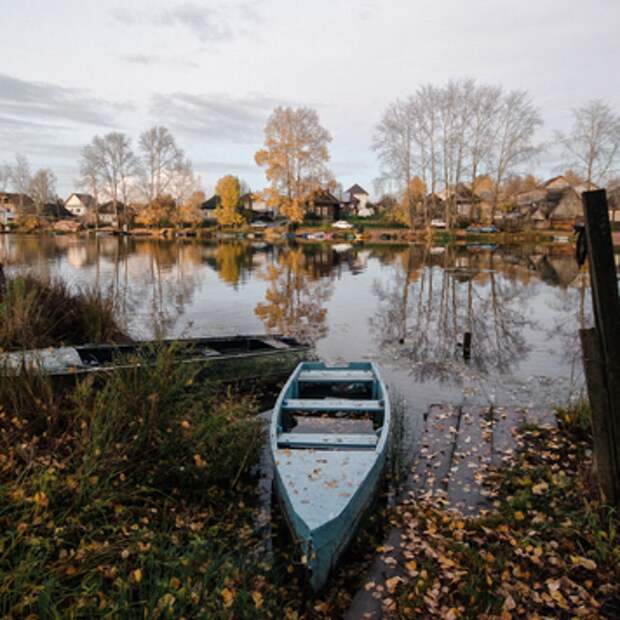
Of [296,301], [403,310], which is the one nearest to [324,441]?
[403,310]

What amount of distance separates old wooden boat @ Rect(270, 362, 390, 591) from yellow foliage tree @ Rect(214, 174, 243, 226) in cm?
7303

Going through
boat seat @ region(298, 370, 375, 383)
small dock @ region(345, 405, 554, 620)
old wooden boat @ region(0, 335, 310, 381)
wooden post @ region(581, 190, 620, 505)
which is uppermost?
wooden post @ region(581, 190, 620, 505)

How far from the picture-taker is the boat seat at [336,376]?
948 cm

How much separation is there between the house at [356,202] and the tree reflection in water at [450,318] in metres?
66.4

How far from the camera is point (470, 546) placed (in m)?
5.11

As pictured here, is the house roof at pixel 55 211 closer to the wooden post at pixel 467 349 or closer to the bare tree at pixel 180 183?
the bare tree at pixel 180 183

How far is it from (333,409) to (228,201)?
2938 inches

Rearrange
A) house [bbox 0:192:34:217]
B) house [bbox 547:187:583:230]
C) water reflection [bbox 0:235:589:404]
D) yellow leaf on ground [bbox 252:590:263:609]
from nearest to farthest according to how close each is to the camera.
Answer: yellow leaf on ground [bbox 252:590:263:609]
water reflection [bbox 0:235:589:404]
house [bbox 547:187:583:230]
house [bbox 0:192:34:217]

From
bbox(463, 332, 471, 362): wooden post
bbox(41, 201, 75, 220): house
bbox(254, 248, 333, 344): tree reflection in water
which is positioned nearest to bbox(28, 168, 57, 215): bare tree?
bbox(41, 201, 75, 220): house

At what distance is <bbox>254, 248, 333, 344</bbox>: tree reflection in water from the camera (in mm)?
17359

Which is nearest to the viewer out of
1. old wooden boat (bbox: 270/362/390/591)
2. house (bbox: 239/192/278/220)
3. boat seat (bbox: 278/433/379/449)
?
old wooden boat (bbox: 270/362/390/591)

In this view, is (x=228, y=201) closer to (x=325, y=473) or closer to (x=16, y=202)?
(x=16, y=202)

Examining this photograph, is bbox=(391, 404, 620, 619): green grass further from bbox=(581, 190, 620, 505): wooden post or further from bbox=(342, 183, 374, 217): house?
bbox=(342, 183, 374, 217): house

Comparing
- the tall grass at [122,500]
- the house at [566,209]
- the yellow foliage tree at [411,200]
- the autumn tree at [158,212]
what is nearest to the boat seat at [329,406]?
the tall grass at [122,500]
